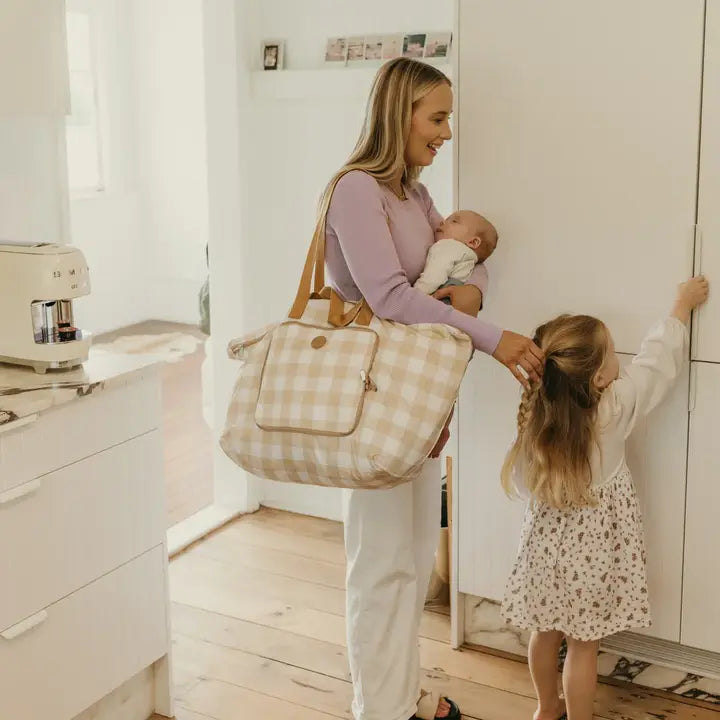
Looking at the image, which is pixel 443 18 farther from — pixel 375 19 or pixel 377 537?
pixel 377 537

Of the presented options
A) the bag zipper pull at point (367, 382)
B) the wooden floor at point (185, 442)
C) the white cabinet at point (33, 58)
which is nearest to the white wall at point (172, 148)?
the wooden floor at point (185, 442)

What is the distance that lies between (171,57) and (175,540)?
164 inches

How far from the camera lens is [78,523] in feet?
6.63

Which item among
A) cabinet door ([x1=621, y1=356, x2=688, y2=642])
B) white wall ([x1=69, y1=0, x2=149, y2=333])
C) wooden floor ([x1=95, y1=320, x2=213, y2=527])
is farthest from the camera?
white wall ([x1=69, y1=0, x2=149, y2=333])

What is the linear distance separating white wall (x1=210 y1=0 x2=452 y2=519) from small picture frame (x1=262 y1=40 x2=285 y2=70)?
0.02 metres

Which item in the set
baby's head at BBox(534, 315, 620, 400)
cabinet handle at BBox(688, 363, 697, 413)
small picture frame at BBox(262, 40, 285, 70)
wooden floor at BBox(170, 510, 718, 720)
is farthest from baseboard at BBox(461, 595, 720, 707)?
small picture frame at BBox(262, 40, 285, 70)

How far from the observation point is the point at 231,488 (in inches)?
139

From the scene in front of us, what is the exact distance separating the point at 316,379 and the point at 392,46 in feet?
5.10

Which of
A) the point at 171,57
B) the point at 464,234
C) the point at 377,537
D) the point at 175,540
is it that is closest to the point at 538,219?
the point at 464,234

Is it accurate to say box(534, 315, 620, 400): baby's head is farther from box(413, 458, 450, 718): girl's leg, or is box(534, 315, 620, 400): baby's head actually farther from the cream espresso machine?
the cream espresso machine

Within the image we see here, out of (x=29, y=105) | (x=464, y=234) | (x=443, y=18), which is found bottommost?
(x=464, y=234)

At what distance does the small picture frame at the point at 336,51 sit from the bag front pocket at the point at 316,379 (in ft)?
4.91

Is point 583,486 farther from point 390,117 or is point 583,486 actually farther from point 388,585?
point 390,117

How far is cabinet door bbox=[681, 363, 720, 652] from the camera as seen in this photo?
7.06 ft
